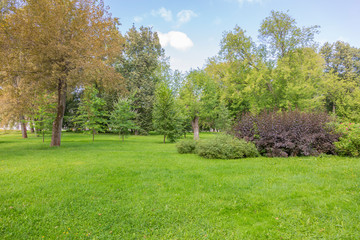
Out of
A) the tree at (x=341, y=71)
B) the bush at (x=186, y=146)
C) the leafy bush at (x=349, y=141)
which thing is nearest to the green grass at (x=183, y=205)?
the leafy bush at (x=349, y=141)

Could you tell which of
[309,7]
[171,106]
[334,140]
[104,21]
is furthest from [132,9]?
[334,140]

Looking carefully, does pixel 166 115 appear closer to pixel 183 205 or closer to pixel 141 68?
pixel 141 68

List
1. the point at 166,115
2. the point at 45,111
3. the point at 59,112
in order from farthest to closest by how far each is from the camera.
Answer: the point at 166,115, the point at 45,111, the point at 59,112

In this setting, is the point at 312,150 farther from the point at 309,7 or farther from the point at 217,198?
the point at 309,7

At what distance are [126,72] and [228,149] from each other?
28.5 metres

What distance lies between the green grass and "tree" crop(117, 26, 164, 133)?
26059 millimetres

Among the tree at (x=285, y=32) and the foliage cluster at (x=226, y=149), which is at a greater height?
the tree at (x=285, y=32)

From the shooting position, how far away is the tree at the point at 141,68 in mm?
A: 31703

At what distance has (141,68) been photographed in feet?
106

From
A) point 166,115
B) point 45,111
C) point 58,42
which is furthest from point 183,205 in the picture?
point 45,111

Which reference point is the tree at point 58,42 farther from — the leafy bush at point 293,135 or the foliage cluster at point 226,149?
the leafy bush at point 293,135

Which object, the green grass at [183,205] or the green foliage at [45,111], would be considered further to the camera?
the green foliage at [45,111]

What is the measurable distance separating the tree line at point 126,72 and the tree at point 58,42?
0.19 feet

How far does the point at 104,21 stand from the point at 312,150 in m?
15.8
